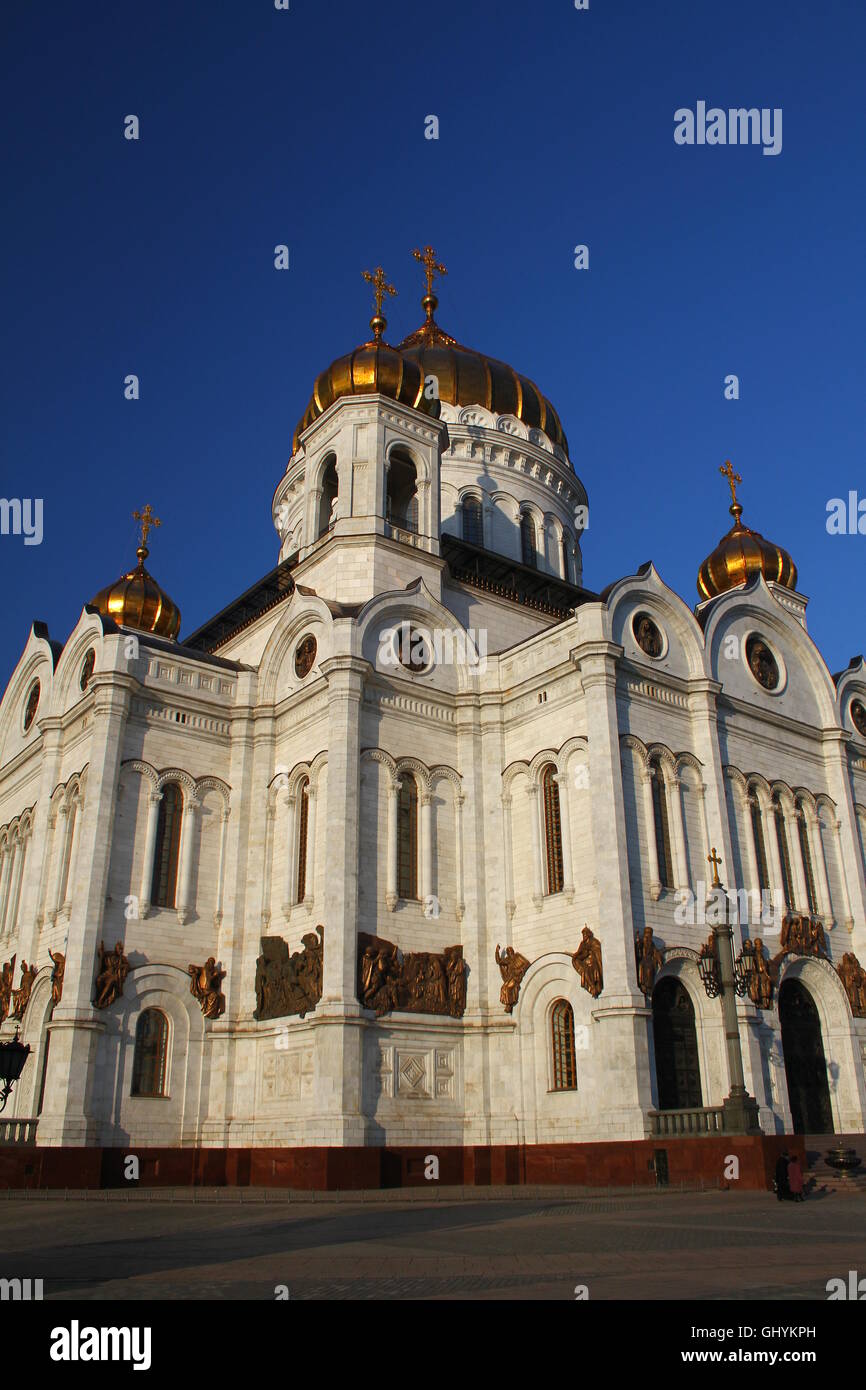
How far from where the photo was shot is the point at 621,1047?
20297 millimetres

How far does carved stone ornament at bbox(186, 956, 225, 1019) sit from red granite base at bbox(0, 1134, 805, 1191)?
9.28 ft

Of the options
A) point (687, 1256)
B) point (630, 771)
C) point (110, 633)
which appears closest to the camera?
point (687, 1256)

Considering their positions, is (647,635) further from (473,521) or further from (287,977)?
(473,521)

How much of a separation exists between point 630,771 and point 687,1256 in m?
14.7

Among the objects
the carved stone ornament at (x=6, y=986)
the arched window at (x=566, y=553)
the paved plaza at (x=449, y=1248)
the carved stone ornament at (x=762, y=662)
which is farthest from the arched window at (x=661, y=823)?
the carved stone ornament at (x=6, y=986)

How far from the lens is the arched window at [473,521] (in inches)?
1394

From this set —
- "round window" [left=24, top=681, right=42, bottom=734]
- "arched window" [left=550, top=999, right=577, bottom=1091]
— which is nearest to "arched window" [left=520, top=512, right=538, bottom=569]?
"round window" [left=24, top=681, right=42, bottom=734]

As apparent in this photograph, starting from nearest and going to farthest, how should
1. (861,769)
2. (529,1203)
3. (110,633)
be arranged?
(529,1203) → (110,633) → (861,769)

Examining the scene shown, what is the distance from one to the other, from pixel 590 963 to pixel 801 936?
6.55 m

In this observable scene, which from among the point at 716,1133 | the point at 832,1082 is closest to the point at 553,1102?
the point at 716,1133

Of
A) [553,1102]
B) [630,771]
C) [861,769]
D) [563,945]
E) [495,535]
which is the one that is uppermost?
[495,535]

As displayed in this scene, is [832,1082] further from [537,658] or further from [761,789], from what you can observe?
[537,658]

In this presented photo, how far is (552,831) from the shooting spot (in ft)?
78.9

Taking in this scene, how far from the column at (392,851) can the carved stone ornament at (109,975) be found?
18.6 feet
